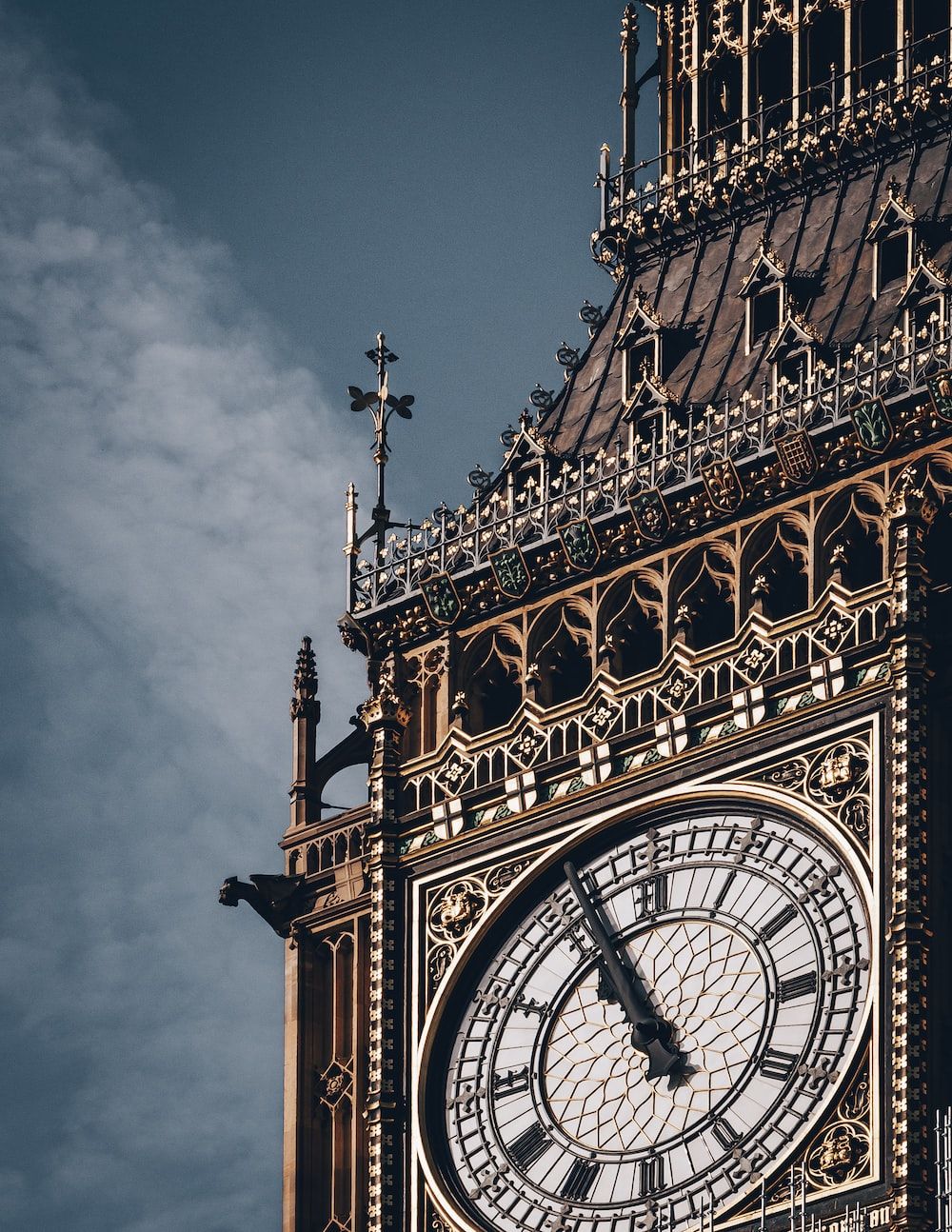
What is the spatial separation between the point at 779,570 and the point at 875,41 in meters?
8.05

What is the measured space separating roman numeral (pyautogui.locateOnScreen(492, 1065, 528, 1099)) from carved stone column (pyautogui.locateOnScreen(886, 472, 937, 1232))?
166 inches

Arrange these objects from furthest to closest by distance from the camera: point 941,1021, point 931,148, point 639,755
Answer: point 931,148 → point 639,755 → point 941,1021

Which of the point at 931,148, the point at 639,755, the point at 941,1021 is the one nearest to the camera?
the point at 941,1021

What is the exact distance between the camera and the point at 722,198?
5975 cm

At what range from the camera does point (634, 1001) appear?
5222cm

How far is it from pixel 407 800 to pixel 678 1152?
586cm

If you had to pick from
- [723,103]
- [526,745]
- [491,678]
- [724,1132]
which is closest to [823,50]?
[723,103]

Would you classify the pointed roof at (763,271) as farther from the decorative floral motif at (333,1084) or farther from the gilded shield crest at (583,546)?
the decorative floral motif at (333,1084)

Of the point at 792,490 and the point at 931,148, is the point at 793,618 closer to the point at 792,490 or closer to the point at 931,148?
the point at 792,490

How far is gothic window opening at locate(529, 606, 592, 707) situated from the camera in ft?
182

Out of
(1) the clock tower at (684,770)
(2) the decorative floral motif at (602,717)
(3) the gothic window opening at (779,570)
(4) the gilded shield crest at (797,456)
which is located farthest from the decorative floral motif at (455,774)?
(4) the gilded shield crest at (797,456)

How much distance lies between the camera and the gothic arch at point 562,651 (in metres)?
55.4

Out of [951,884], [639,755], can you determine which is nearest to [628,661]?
→ [639,755]

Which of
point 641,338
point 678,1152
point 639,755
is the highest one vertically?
point 641,338
